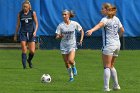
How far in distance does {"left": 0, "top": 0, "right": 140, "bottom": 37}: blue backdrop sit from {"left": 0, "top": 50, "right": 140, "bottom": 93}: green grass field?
6.96 feet

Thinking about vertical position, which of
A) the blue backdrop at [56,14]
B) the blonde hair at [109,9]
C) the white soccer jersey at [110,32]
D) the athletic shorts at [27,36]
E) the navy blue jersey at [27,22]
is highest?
the blonde hair at [109,9]

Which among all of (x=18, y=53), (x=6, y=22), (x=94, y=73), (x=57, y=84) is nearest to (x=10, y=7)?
(x=6, y=22)

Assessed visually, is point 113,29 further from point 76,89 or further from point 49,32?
point 49,32

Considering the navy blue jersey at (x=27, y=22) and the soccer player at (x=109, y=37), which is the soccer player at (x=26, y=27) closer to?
the navy blue jersey at (x=27, y=22)

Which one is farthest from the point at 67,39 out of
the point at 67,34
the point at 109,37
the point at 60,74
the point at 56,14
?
the point at 56,14

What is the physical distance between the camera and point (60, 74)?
52.2 ft

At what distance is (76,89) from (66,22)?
274 centimetres

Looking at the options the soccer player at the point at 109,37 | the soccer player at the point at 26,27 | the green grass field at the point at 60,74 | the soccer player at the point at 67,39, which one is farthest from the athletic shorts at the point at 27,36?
the soccer player at the point at 109,37

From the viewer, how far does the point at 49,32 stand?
2648 cm

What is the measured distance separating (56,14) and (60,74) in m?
10.8

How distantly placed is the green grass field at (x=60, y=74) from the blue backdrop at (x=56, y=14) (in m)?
2.12

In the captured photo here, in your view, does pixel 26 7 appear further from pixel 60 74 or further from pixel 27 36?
pixel 60 74

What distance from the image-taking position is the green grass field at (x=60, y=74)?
490 inches

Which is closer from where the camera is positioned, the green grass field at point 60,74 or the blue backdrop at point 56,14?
the green grass field at point 60,74
